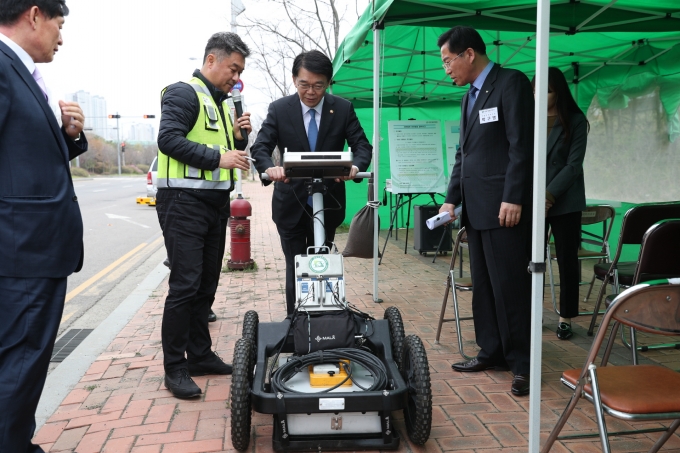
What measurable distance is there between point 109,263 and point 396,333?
23.4 ft

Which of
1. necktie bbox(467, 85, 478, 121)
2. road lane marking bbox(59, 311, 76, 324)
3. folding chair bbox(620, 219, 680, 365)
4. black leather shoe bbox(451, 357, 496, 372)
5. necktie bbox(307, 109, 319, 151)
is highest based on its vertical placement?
necktie bbox(467, 85, 478, 121)

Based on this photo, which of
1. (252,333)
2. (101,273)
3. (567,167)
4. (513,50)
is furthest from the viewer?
(101,273)

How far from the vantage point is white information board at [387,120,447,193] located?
967 centimetres

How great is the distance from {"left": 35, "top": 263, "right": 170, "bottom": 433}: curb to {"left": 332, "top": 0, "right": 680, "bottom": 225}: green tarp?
11.7ft

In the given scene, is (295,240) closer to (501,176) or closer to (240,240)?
(501,176)

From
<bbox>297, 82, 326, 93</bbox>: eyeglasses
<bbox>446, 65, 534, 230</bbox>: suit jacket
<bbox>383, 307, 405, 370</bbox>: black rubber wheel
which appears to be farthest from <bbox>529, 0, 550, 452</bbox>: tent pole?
<bbox>297, 82, 326, 93</bbox>: eyeglasses

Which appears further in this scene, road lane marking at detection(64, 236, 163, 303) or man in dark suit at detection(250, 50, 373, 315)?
road lane marking at detection(64, 236, 163, 303)

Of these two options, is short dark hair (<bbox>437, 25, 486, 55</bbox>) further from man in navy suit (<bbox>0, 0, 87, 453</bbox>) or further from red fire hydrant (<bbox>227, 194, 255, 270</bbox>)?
red fire hydrant (<bbox>227, 194, 255, 270</bbox>)

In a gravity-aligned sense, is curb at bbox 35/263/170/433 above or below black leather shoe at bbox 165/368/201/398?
below

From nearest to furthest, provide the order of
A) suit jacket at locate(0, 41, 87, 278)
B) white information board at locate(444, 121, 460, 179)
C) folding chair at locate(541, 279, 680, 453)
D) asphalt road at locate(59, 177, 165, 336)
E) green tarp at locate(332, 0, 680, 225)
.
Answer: folding chair at locate(541, 279, 680, 453) < suit jacket at locate(0, 41, 87, 278) < green tarp at locate(332, 0, 680, 225) < asphalt road at locate(59, 177, 165, 336) < white information board at locate(444, 121, 460, 179)

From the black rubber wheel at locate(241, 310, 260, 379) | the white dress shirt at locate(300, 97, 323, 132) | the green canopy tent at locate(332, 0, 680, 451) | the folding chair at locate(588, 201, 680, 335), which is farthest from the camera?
the green canopy tent at locate(332, 0, 680, 451)

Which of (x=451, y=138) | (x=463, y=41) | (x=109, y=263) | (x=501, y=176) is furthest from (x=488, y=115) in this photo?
(x=109, y=263)

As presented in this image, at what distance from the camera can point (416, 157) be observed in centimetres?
975

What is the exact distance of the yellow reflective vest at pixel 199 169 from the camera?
359cm
